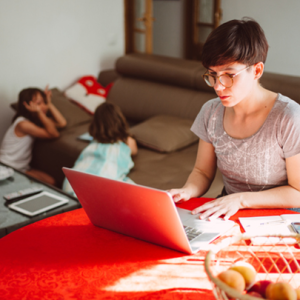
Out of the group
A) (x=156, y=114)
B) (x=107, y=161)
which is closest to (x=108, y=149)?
(x=107, y=161)

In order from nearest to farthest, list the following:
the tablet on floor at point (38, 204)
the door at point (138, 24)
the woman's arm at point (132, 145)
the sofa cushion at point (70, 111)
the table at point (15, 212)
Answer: the table at point (15, 212) → the tablet on floor at point (38, 204) → the woman's arm at point (132, 145) → the sofa cushion at point (70, 111) → the door at point (138, 24)

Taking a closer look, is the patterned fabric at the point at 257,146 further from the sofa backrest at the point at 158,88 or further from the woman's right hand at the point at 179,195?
the sofa backrest at the point at 158,88

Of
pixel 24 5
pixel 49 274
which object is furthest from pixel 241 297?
pixel 24 5

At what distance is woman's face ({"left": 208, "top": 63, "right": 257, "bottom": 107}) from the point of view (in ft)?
3.70

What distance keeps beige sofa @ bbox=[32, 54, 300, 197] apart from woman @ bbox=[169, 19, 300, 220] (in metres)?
0.76

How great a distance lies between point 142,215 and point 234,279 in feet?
1.17

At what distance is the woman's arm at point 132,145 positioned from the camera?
2.55 m

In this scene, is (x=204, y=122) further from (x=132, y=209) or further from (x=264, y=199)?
(x=132, y=209)

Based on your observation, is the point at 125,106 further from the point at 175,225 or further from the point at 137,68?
the point at 175,225

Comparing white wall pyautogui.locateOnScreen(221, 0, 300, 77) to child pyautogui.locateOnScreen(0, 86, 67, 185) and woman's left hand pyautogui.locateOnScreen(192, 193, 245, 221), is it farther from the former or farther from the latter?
woman's left hand pyautogui.locateOnScreen(192, 193, 245, 221)

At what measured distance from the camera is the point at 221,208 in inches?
43.4

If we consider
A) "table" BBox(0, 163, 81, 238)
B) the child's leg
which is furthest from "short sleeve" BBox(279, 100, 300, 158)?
the child's leg

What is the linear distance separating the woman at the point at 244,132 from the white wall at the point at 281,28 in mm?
3284

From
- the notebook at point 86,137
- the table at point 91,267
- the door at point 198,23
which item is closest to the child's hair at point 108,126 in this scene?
the notebook at point 86,137
